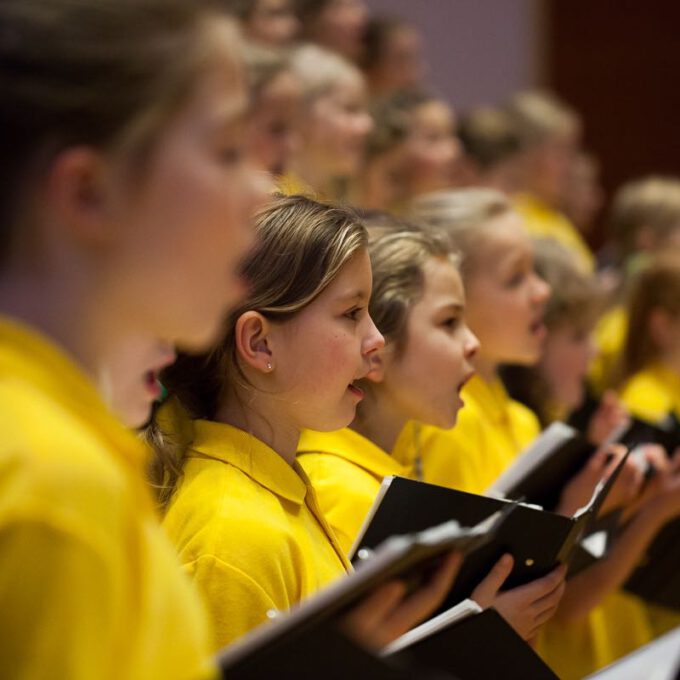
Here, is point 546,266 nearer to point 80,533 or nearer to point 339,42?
point 339,42

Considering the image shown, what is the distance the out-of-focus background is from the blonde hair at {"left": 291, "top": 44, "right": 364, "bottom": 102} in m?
2.80

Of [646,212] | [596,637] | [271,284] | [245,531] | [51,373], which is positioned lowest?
[596,637]

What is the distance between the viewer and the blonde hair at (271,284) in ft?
5.07

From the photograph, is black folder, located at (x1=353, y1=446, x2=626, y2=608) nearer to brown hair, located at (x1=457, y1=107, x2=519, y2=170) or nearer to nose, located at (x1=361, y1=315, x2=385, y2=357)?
nose, located at (x1=361, y1=315, x2=385, y2=357)

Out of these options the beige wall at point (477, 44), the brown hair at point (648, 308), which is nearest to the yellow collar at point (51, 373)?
the brown hair at point (648, 308)

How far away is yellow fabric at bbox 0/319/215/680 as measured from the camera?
752 millimetres

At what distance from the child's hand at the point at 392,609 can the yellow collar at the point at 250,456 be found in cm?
43

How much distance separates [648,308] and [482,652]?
6.23 feet

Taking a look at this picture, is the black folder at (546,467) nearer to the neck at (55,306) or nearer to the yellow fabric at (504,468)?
the yellow fabric at (504,468)

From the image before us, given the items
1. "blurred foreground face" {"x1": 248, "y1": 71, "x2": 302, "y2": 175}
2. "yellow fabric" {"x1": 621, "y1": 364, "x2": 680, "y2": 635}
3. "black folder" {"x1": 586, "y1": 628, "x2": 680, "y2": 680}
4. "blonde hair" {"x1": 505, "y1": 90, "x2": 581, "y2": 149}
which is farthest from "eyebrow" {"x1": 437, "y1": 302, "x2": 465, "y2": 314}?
"blonde hair" {"x1": 505, "y1": 90, "x2": 581, "y2": 149}

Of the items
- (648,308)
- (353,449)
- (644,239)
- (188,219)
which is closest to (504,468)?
(353,449)

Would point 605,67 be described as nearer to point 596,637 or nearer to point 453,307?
point 596,637

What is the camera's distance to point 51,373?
0.83 metres

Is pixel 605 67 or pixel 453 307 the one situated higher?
pixel 453 307
